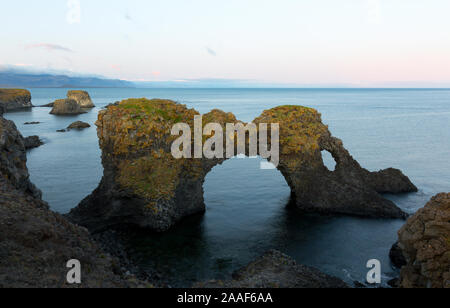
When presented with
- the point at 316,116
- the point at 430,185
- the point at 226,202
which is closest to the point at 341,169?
the point at 316,116

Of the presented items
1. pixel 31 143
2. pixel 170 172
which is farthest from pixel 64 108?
pixel 170 172

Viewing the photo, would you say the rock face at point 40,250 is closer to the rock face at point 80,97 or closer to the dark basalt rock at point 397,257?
the dark basalt rock at point 397,257

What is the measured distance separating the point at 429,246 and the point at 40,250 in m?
23.2

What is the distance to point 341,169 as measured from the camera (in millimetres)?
44812

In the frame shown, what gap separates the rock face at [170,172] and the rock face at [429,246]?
2069 centimetres

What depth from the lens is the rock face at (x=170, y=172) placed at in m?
36.6

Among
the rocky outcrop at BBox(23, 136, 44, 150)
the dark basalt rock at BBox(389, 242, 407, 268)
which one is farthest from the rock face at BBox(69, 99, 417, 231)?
the rocky outcrop at BBox(23, 136, 44, 150)

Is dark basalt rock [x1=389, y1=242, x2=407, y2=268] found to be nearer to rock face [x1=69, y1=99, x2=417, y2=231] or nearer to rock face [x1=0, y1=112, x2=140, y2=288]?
rock face [x1=69, y1=99, x2=417, y2=231]

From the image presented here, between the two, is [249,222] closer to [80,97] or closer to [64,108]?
[64,108]

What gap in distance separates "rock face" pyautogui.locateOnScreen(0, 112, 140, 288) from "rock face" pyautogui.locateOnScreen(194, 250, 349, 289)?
6.55 metres

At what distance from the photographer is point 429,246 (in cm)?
1975

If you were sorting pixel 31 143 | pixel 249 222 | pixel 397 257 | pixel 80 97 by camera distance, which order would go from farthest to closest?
pixel 80 97
pixel 31 143
pixel 249 222
pixel 397 257

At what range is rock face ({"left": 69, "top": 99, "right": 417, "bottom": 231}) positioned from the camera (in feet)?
120
